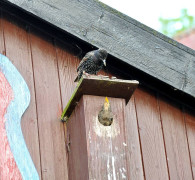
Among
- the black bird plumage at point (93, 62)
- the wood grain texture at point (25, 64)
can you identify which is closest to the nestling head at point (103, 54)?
the black bird plumage at point (93, 62)

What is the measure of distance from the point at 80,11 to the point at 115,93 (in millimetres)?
665

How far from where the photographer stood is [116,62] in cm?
323

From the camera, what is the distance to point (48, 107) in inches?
117

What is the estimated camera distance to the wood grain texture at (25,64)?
2832 millimetres

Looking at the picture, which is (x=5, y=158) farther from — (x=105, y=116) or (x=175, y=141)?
(x=175, y=141)

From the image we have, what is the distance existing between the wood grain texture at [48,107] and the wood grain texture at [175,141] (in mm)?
705

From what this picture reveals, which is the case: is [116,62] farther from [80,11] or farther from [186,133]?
[186,133]

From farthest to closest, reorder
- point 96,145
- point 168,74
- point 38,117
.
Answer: point 168,74 < point 38,117 < point 96,145

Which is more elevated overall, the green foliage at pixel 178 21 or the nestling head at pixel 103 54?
the green foliage at pixel 178 21

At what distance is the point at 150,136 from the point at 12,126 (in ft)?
2.91

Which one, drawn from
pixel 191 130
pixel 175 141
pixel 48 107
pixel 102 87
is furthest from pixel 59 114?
pixel 191 130

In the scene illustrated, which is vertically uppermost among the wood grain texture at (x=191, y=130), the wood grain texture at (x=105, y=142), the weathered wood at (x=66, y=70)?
the weathered wood at (x=66, y=70)

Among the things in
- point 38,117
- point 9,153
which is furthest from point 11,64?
point 9,153

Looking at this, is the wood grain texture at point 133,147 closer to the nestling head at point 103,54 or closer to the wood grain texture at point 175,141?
the wood grain texture at point 175,141
